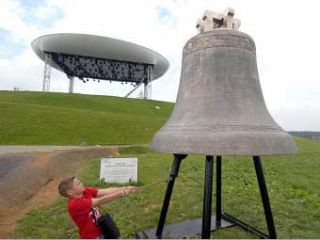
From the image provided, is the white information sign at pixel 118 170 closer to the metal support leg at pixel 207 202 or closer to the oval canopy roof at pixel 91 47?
the metal support leg at pixel 207 202

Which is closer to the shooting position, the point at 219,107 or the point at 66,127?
the point at 219,107

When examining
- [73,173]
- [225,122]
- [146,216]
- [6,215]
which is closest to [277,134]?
[225,122]

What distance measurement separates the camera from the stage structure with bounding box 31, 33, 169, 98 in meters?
51.9

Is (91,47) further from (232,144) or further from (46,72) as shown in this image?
(232,144)

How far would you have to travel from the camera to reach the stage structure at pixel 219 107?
10.3 ft

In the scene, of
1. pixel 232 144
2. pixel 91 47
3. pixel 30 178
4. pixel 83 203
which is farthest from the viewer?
pixel 91 47

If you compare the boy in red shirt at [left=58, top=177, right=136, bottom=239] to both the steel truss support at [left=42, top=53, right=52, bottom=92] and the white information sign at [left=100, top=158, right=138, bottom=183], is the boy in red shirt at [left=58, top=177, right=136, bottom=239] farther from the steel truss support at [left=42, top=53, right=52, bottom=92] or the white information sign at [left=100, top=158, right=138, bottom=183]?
the steel truss support at [left=42, top=53, right=52, bottom=92]

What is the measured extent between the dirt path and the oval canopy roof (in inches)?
1532

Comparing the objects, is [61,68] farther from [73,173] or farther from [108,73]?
[73,173]

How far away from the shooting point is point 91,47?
52.7 meters

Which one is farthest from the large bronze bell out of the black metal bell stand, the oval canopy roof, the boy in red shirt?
the oval canopy roof

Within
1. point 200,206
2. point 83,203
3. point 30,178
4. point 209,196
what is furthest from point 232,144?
point 30,178

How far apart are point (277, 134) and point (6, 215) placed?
584 centimetres

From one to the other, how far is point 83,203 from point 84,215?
135mm
